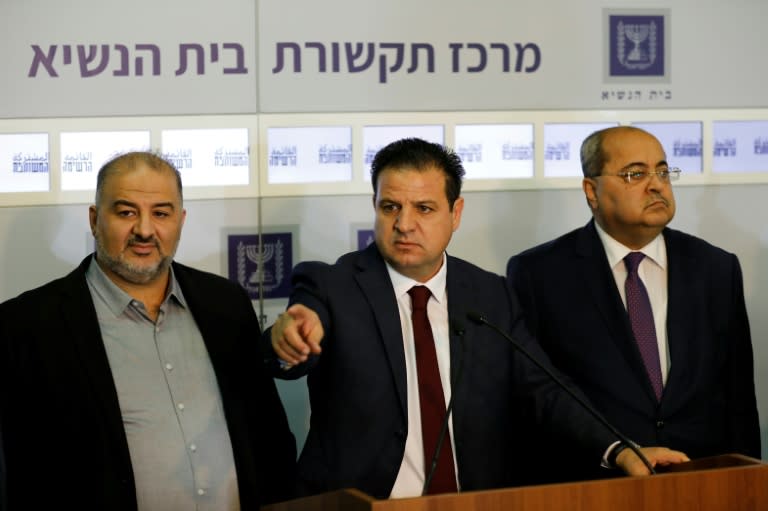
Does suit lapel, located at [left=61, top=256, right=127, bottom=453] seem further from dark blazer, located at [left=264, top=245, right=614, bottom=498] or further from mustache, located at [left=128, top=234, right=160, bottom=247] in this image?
dark blazer, located at [left=264, top=245, right=614, bottom=498]

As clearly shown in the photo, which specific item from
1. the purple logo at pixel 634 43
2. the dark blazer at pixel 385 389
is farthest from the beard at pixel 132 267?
the purple logo at pixel 634 43

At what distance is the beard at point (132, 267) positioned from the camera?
3.34m

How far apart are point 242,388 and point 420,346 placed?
0.62 metres

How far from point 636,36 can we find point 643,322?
1.39 meters

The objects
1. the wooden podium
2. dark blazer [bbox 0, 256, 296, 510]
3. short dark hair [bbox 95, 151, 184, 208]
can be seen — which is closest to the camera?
the wooden podium

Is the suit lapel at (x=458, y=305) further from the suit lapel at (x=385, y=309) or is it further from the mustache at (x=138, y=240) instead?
the mustache at (x=138, y=240)

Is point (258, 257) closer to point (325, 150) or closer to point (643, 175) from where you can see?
point (325, 150)

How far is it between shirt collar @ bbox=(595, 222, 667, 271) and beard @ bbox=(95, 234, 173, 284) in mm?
1581

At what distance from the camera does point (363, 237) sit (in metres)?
4.40

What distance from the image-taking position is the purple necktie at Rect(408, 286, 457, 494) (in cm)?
312

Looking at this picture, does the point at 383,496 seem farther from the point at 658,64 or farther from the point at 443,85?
the point at 658,64

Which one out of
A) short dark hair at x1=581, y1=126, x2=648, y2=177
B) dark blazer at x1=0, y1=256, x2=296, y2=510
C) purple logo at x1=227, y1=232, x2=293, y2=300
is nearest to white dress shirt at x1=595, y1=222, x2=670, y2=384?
short dark hair at x1=581, y1=126, x2=648, y2=177

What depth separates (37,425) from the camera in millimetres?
3164

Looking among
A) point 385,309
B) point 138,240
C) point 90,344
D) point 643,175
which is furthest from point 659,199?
point 90,344
